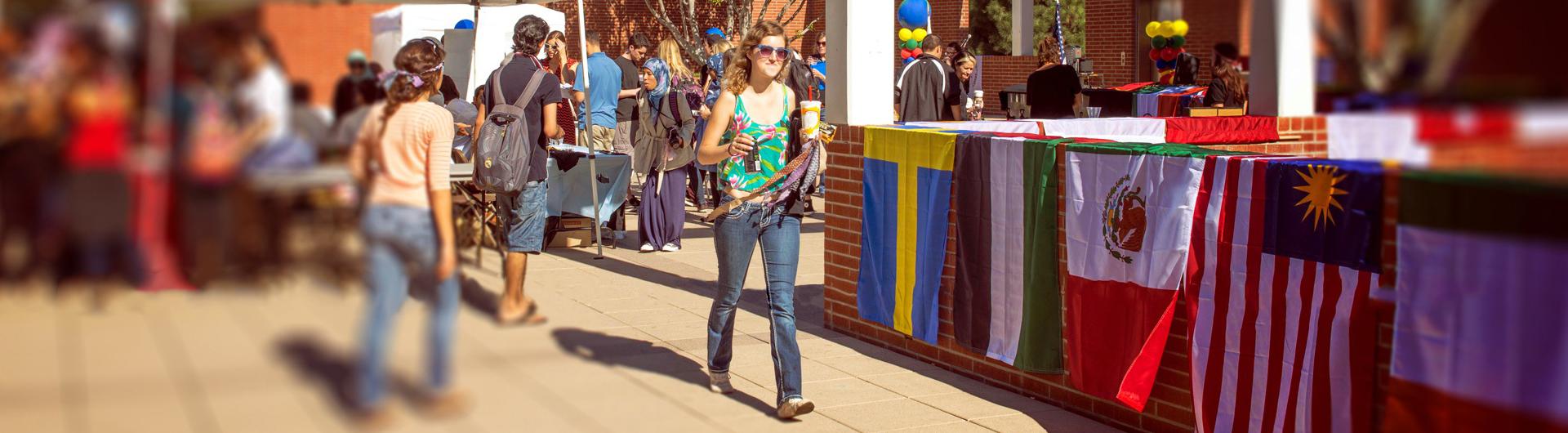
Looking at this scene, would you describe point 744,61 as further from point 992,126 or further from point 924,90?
point 924,90

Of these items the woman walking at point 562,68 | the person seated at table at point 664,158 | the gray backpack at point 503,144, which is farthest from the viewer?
the person seated at table at point 664,158

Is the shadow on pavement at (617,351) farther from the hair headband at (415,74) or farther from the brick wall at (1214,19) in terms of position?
the brick wall at (1214,19)

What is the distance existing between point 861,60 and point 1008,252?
1616 millimetres

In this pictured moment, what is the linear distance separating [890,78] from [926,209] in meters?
1.00

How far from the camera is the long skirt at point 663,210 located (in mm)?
10430

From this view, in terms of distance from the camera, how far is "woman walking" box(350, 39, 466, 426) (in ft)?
2.82

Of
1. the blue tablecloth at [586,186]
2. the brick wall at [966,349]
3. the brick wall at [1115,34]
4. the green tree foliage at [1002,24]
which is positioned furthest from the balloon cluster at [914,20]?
the green tree foliage at [1002,24]

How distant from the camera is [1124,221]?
4926mm

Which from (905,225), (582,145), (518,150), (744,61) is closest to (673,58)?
(582,145)

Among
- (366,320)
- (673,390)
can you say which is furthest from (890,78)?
(366,320)

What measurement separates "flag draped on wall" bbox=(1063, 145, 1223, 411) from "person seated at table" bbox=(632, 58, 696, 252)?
5.21 m

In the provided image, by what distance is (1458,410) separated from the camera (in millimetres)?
1014

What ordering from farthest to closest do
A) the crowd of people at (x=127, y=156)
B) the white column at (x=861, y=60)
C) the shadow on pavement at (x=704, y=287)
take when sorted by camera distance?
the shadow on pavement at (x=704, y=287), the white column at (x=861, y=60), the crowd of people at (x=127, y=156)

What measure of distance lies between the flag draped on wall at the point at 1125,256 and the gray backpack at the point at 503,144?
2532 mm
